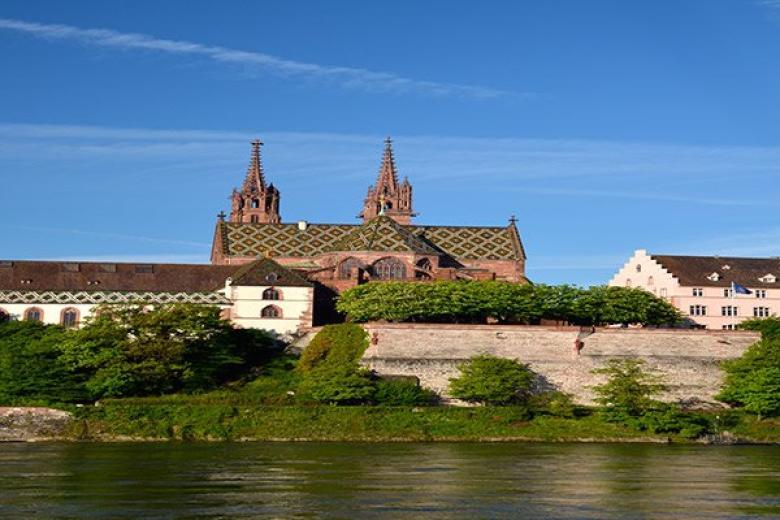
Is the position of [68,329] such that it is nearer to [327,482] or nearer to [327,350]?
[327,350]

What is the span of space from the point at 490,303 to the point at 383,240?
45.6 feet

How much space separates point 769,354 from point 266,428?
3359cm

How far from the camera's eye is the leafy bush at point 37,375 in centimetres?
7646

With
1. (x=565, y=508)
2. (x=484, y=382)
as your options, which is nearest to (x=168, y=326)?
(x=484, y=382)

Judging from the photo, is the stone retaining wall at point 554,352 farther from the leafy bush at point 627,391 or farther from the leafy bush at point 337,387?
the leafy bush at point 337,387

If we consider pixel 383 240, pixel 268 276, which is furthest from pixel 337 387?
pixel 383 240

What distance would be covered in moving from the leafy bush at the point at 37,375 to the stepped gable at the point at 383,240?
26158 millimetres

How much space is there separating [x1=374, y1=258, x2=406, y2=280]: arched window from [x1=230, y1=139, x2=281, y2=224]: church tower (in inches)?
1389

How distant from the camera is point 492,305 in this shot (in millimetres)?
89562

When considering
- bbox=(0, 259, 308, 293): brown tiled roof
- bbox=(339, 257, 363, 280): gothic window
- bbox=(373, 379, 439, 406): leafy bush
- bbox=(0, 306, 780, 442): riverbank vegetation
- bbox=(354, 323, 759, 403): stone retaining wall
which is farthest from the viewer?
bbox=(339, 257, 363, 280): gothic window

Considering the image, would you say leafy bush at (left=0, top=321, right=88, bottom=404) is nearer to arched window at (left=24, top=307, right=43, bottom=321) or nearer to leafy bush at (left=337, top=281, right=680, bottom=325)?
arched window at (left=24, top=307, right=43, bottom=321)

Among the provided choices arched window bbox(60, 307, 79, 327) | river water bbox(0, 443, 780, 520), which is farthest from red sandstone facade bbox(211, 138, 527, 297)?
river water bbox(0, 443, 780, 520)

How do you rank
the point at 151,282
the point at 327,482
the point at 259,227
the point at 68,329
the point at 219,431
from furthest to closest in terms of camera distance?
the point at 259,227 → the point at 151,282 → the point at 68,329 → the point at 219,431 → the point at 327,482

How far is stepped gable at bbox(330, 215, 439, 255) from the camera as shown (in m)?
99.7
